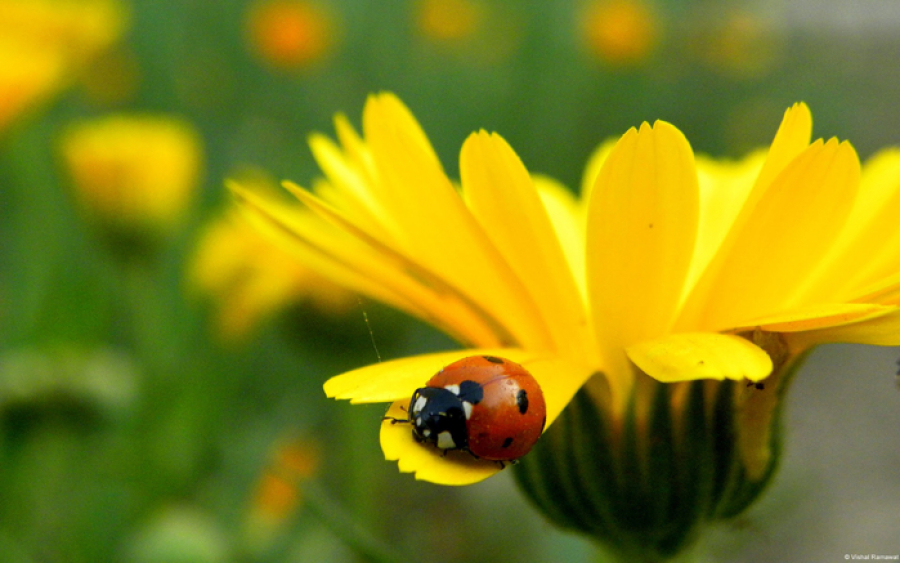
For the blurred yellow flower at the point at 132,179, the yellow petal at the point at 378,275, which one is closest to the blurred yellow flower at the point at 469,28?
the blurred yellow flower at the point at 132,179

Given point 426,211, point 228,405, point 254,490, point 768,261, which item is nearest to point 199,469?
point 254,490

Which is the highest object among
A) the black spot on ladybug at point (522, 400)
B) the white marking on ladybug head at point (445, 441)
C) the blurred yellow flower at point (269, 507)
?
the black spot on ladybug at point (522, 400)

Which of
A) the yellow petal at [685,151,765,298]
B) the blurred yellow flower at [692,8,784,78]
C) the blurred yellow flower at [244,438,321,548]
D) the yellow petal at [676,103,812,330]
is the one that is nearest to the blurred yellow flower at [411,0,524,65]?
the blurred yellow flower at [692,8,784,78]

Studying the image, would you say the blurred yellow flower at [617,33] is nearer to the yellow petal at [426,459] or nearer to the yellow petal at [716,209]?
the yellow petal at [716,209]

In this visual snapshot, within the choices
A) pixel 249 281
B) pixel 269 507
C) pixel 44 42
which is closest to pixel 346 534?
pixel 269 507

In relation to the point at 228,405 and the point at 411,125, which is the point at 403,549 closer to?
the point at 228,405

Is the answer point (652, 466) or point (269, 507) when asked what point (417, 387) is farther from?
point (269, 507)

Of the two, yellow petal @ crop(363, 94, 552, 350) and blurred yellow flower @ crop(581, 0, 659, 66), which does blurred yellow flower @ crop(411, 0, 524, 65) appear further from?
yellow petal @ crop(363, 94, 552, 350)

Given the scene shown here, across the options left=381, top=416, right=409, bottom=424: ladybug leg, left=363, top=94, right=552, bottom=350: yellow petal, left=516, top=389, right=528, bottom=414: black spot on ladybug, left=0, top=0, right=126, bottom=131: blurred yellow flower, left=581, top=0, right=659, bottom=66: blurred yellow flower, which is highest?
left=363, top=94, right=552, bottom=350: yellow petal
